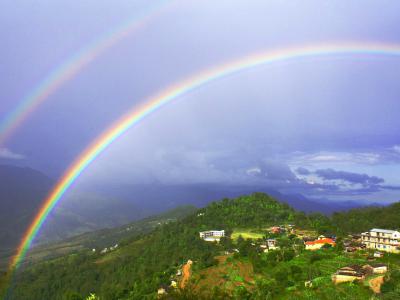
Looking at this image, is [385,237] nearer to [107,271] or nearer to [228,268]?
[228,268]

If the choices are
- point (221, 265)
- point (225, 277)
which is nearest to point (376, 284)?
point (225, 277)

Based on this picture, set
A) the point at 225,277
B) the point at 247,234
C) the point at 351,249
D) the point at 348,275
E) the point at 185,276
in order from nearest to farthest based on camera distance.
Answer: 1. the point at 348,275
2. the point at 225,277
3. the point at 185,276
4. the point at 351,249
5. the point at 247,234

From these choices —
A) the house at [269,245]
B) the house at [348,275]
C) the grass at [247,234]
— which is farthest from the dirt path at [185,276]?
the grass at [247,234]

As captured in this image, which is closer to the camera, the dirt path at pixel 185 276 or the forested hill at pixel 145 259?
the dirt path at pixel 185 276

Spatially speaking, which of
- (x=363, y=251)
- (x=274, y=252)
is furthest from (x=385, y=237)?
(x=274, y=252)

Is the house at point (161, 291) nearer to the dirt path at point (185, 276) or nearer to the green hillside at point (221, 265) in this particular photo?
the green hillside at point (221, 265)

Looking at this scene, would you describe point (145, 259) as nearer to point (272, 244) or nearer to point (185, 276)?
point (185, 276)
